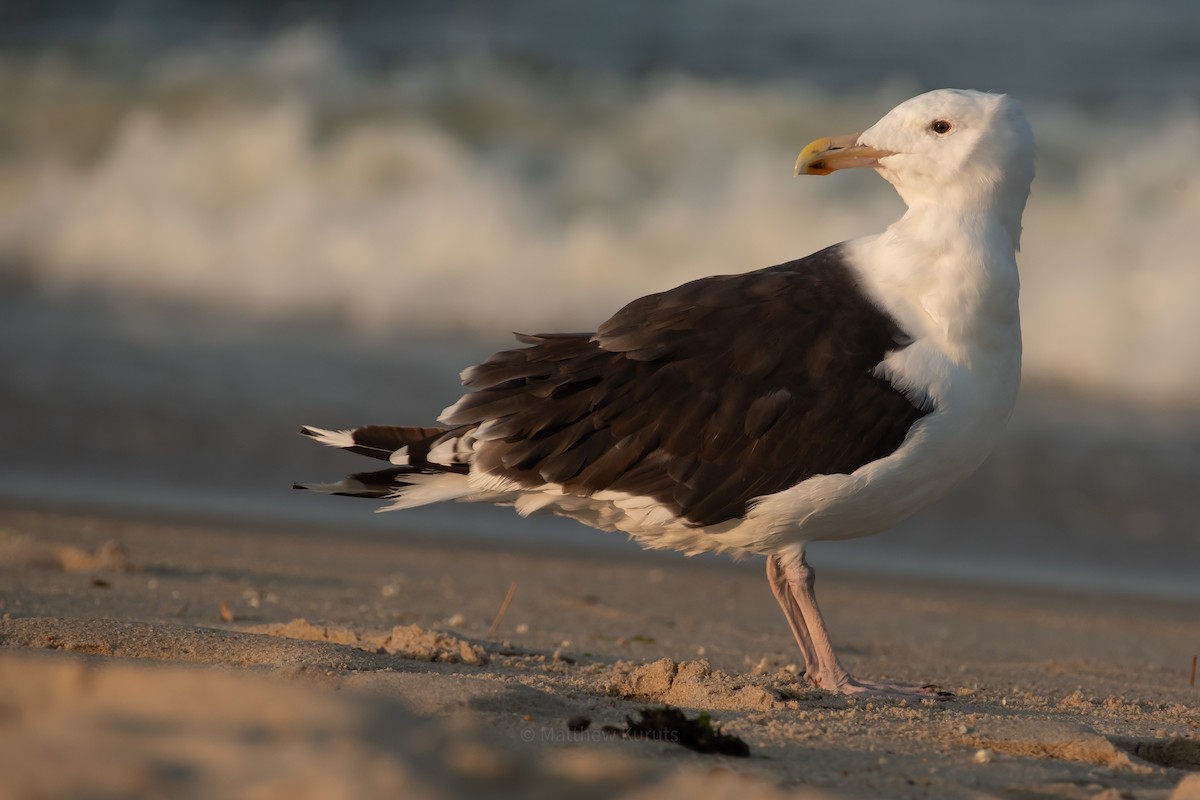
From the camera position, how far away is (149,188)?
15164 mm

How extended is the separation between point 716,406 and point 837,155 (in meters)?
1.12

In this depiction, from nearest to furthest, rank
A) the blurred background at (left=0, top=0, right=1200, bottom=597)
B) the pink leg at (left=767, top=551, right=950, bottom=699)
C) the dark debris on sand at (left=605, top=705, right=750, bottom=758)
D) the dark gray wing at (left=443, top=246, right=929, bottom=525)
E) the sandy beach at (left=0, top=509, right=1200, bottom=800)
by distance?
the sandy beach at (left=0, top=509, right=1200, bottom=800)
the dark debris on sand at (left=605, top=705, right=750, bottom=758)
the dark gray wing at (left=443, top=246, right=929, bottom=525)
the pink leg at (left=767, top=551, right=950, bottom=699)
the blurred background at (left=0, top=0, right=1200, bottom=597)

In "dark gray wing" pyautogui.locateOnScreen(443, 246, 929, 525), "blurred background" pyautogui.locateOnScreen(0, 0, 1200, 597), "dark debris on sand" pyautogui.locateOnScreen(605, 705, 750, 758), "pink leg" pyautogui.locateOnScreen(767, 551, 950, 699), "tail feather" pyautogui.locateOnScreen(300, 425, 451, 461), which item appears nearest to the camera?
"dark debris on sand" pyautogui.locateOnScreen(605, 705, 750, 758)

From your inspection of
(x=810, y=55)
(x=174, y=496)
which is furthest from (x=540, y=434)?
(x=810, y=55)

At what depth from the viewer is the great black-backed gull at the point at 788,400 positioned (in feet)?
14.9

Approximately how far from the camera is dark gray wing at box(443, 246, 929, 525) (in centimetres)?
452

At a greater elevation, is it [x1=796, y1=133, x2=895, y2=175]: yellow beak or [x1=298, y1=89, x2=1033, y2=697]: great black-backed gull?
[x1=796, y1=133, x2=895, y2=175]: yellow beak

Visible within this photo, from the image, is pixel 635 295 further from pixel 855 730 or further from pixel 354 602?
pixel 855 730

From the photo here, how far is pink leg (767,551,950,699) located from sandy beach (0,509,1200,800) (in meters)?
0.13

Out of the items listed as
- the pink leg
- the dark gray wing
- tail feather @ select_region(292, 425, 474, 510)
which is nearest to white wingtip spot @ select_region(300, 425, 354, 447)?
A: tail feather @ select_region(292, 425, 474, 510)

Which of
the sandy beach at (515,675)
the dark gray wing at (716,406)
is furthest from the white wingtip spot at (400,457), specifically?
the sandy beach at (515,675)

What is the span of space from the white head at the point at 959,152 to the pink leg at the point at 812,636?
4.02 feet

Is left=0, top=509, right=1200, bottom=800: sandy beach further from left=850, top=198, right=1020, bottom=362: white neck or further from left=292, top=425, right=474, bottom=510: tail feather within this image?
left=850, top=198, right=1020, bottom=362: white neck

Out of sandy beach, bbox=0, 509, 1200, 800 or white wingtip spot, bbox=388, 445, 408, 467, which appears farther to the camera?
white wingtip spot, bbox=388, 445, 408, 467
